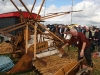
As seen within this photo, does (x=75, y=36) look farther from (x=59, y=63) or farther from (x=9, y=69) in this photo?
(x=9, y=69)

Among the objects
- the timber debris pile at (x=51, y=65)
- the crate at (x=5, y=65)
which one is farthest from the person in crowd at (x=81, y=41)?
the crate at (x=5, y=65)

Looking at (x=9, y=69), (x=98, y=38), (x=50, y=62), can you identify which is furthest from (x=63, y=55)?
(x=98, y=38)

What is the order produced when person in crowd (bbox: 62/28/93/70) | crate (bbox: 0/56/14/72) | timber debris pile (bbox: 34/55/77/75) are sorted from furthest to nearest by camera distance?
crate (bbox: 0/56/14/72), timber debris pile (bbox: 34/55/77/75), person in crowd (bbox: 62/28/93/70)

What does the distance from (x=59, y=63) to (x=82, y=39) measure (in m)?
2.25

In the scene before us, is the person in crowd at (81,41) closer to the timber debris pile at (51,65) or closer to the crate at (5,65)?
the timber debris pile at (51,65)

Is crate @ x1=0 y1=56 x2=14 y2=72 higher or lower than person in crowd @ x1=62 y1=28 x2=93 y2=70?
lower

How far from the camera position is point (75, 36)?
24.1ft

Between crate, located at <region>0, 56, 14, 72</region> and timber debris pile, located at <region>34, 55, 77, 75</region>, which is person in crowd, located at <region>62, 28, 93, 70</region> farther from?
crate, located at <region>0, 56, 14, 72</region>

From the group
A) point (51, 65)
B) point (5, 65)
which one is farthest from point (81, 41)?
point (5, 65)

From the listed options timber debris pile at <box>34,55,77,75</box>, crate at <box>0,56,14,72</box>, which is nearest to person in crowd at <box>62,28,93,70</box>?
timber debris pile at <box>34,55,77,75</box>

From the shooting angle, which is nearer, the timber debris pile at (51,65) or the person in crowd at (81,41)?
the person in crowd at (81,41)

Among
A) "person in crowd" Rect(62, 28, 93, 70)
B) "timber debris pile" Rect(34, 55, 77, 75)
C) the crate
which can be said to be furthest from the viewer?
the crate

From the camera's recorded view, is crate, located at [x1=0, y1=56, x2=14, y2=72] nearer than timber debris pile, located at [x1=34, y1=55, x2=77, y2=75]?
No

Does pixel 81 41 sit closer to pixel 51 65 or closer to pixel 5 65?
pixel 51 65
